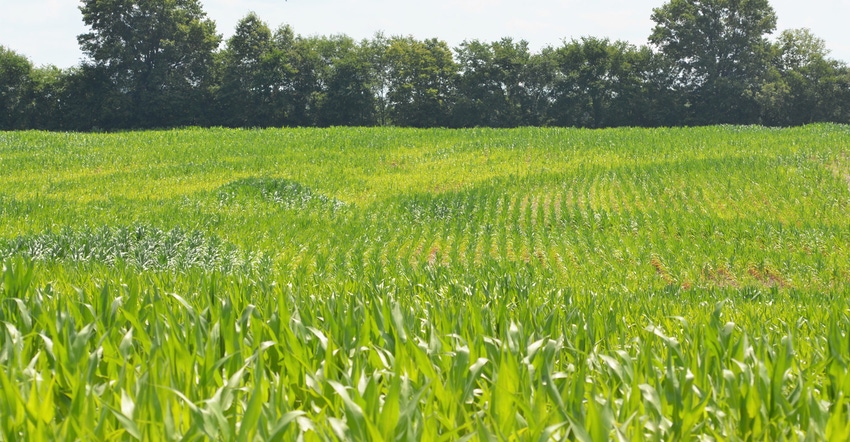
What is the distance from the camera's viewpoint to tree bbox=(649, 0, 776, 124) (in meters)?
62.2

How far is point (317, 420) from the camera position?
203 centimetres

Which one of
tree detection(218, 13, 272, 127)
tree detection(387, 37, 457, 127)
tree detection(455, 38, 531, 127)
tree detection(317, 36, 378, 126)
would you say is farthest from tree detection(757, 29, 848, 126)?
tree detection(218, 13, 272, 127)

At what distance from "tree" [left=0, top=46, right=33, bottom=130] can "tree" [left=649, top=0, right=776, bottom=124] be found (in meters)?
56.2

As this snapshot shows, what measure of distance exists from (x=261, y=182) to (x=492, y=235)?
298 inches

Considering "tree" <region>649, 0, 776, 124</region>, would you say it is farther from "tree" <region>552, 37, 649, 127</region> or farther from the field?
the field

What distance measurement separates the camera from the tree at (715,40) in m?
62.2

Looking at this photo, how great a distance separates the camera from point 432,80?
6562 cm

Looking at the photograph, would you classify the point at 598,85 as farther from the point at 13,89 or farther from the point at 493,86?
the point at 13,89

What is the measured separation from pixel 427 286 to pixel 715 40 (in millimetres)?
64952

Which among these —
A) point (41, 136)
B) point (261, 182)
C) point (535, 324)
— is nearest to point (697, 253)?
point (535, 324)

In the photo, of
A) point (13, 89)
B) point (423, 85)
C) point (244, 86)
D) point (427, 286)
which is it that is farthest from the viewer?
point (423, 85)

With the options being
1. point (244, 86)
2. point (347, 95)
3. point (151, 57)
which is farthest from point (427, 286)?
point (151, 57)

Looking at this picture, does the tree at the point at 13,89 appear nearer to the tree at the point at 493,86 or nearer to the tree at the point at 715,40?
the tree at the point at 493,86

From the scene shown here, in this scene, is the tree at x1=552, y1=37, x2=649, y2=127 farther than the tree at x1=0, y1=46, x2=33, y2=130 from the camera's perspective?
Yes
